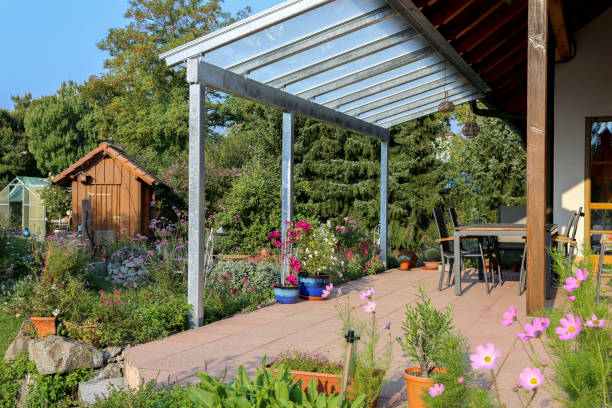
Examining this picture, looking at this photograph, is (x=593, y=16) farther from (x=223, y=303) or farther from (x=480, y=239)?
(x=223, y=303)

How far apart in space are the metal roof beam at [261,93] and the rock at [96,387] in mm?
2584

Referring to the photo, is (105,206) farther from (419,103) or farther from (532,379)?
(532,379)

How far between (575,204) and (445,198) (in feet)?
22.9

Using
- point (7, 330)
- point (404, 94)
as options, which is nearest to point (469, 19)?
point (404, 94)

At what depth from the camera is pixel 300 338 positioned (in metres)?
4.83

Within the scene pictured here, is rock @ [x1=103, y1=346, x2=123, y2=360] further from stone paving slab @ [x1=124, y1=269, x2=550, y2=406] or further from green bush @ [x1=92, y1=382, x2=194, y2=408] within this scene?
green bush @ [x1=92, y1=382, x2=194, y2=408]

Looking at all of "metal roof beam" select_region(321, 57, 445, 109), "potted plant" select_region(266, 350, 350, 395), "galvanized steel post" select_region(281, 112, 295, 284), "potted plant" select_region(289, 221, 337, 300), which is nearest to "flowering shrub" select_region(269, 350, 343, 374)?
"potted plant" select_region(266, 350, 350, 395)

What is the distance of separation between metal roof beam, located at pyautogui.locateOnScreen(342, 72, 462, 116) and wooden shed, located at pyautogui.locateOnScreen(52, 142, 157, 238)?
7.50 m

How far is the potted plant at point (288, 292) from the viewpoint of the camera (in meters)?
6.60

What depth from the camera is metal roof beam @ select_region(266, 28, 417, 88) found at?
6008mm

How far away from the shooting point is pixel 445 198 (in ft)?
51.7

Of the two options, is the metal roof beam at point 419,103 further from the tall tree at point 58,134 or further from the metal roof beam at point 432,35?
the tall tree at point 58,134

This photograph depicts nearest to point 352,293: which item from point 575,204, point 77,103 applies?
point 575,204

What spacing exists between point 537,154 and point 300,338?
2.56 metres
